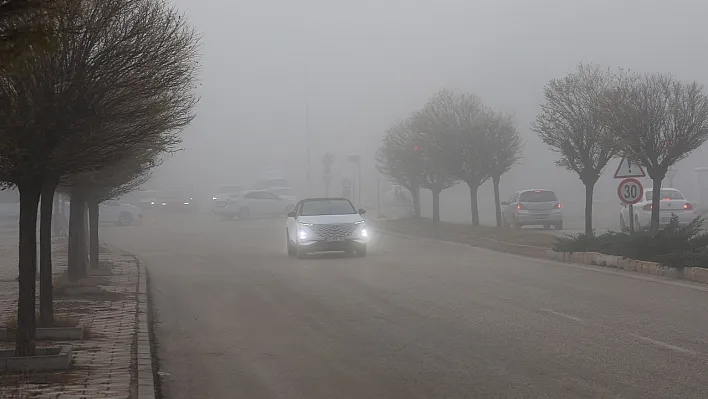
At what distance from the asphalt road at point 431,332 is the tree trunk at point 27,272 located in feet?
4.55

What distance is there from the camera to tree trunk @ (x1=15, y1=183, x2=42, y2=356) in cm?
916

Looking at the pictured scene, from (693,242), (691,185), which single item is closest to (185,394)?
(693,242)

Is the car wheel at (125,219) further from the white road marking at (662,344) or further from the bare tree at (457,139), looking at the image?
the white road marking at (662,344)

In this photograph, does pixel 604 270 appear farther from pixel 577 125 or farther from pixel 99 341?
pixel 99 341

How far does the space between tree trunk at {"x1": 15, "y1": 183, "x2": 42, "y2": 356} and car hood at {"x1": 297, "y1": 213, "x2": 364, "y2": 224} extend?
52.1 feet

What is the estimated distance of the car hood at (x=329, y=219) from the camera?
25.2m

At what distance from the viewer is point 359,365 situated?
Result: 9359 millimetres

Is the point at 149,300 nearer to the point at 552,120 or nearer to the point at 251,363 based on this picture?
the point at 251,363

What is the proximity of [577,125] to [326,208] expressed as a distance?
7.20m

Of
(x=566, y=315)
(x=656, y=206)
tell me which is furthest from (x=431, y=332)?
(x=656, y=206)

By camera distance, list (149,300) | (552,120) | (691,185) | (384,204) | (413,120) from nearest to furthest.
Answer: (149,300) → (552,120) → (413,120) → (384,204) → (691,185)

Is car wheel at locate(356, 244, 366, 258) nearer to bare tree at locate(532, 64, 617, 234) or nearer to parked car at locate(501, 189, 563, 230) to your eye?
bare tree at locate(532, 64, 617, 234)

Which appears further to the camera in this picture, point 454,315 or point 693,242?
point 693,242

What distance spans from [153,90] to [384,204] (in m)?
54.0
